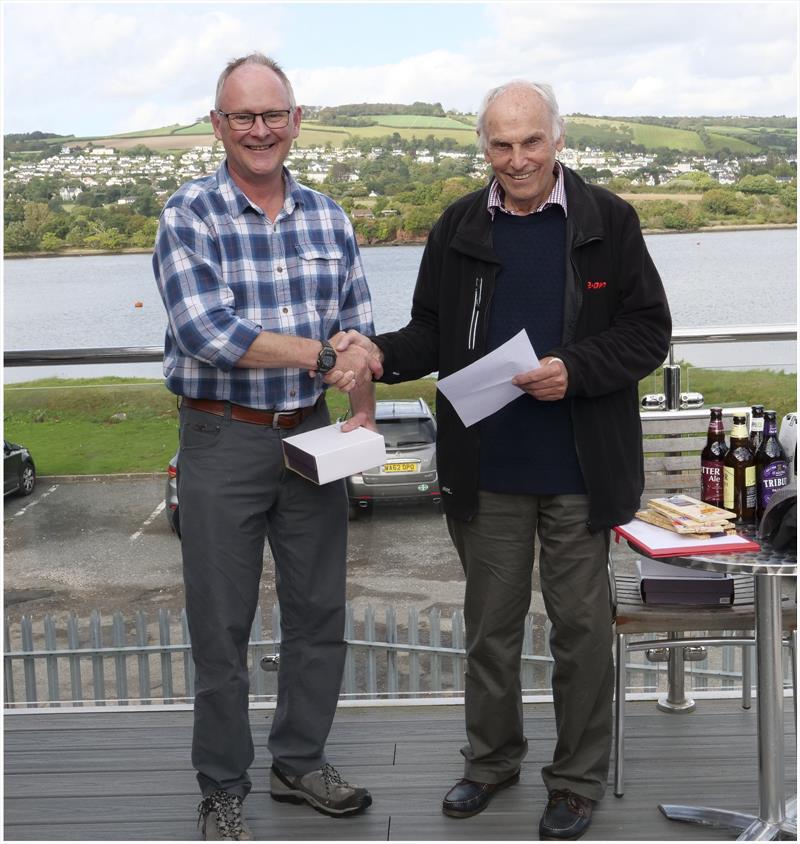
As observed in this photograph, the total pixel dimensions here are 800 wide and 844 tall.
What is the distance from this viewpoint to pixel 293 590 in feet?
7.86

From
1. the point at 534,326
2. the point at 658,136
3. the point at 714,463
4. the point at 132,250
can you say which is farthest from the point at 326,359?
the point at 658,136

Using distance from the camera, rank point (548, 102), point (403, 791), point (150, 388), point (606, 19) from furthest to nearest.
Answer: point (606, 19)
point (150, 388)
point (403, 791)
point (548, 102)

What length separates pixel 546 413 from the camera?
2.22 metres

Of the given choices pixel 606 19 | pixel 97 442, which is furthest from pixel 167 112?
pixel 97 442

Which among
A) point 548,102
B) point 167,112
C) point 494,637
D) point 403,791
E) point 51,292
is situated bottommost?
point 403,791

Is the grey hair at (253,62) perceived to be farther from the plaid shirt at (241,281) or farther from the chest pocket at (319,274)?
the chest pocket at (319,274)

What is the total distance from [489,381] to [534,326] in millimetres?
210

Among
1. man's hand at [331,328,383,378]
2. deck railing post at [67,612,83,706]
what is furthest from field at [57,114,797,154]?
deck railing post at [67,612,83,706]

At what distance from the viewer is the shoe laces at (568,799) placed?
7.57 feet

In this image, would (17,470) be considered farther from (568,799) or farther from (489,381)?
(568,799)

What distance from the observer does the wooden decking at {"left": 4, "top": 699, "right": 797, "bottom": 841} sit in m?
2.36

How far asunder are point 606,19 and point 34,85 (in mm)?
13363

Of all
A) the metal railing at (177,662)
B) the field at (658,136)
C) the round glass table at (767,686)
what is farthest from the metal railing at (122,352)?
the field at (658,136)

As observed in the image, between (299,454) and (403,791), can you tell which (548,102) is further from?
(403,791)
